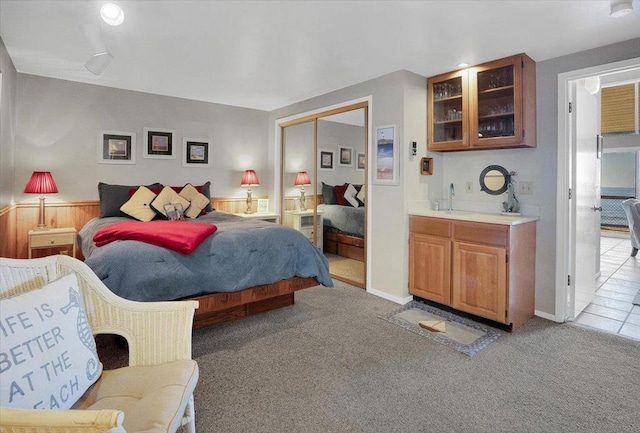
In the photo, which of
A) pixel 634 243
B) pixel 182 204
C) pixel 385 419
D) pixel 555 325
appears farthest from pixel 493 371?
pixel 634 243

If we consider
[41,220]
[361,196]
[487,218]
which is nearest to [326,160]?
[361,196]

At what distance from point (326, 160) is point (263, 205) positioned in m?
1.55

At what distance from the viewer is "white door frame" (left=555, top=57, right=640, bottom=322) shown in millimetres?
2957

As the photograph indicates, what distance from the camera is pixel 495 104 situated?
322cm

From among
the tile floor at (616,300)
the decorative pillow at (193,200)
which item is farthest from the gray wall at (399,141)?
the decorative pillow at (193,200)

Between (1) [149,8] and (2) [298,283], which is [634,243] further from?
(1) [149,8]

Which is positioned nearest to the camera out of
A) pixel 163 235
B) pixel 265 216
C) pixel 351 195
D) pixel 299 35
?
pixel 163 235

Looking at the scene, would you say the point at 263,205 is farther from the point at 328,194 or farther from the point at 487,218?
the point at 487,218

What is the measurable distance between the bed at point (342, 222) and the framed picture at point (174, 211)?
1.70 m

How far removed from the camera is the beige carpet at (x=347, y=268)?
13.5 feet

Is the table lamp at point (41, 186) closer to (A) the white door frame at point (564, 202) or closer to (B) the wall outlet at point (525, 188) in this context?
(B) the wall outlet at point (525, 188)

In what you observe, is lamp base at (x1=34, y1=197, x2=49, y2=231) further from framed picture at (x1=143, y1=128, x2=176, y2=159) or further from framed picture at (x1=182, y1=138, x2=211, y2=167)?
framed picture at (x1=182, y1=138, x2=211, y2=167)

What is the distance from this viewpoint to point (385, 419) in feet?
5.84

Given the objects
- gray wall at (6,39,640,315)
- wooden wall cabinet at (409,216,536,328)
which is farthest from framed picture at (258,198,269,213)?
wooden wall cabinet at (409,216,536,328)
